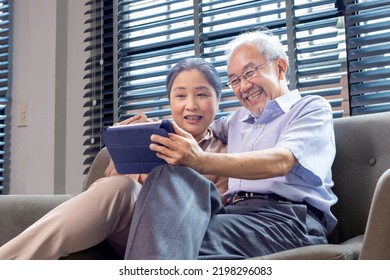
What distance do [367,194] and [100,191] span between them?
2.77 ft

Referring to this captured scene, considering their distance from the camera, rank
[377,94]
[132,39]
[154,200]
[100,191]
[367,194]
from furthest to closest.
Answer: [132,39]
[377,94]
[367,194]
[100,191]
[154,200]

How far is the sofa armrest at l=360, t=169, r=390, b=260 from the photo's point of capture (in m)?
1.08

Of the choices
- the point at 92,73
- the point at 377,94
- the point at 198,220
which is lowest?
the point at 198,220

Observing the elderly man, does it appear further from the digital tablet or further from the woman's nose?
the woman's nose

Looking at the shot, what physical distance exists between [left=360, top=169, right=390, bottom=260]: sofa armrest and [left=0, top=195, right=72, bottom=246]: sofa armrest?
114cm

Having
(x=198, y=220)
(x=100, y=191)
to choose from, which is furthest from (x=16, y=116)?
(x=198, y=220)

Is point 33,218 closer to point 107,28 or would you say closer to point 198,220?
point 198,220

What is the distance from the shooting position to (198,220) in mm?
1355

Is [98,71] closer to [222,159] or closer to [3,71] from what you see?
[3,71]

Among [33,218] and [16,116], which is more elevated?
[16,116]

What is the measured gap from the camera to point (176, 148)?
4.62 ft

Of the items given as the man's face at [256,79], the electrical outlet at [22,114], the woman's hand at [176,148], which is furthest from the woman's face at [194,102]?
the electrical outlet at [22,114]
